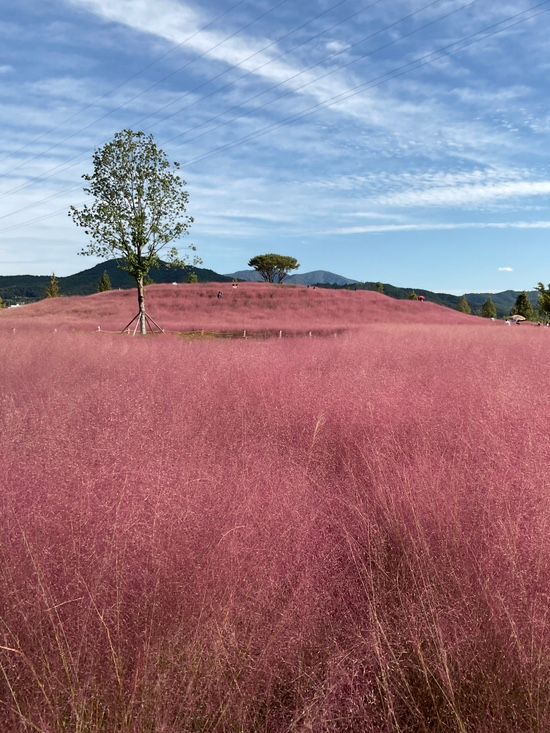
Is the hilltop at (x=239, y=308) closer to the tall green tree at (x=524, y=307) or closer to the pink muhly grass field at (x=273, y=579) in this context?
the pink muhly grass field at (x=273, y=579)

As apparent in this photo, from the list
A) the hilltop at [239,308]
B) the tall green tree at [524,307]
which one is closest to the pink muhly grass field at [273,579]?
the hilltop at [239,308]

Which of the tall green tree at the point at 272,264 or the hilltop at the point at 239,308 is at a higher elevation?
the tall green tree at the point at 272,264

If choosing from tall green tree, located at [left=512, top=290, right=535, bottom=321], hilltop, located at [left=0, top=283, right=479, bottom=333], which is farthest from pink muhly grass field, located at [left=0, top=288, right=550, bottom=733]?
tall green tree, located at [left=512, top=290, right=535, bottom=321]

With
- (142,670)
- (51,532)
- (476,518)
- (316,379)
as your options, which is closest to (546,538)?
(476,518)

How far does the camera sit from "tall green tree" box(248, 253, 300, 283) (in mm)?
95250

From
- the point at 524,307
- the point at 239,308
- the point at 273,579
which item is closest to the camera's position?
the point at 273,579

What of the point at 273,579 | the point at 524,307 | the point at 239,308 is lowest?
the point at 273,579

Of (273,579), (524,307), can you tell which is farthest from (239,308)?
(524,307)

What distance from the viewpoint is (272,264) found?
315 feet

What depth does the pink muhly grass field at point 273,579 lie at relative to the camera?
74.1 inches

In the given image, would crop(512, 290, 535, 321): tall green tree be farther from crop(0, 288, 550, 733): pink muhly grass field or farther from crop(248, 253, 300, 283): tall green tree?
crop(0, 288, 550, 733): pink muhly grass field

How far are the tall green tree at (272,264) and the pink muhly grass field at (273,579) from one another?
93139 millimetres

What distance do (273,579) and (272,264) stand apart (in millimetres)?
96028

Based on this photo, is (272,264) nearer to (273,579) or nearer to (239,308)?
(239,308)
